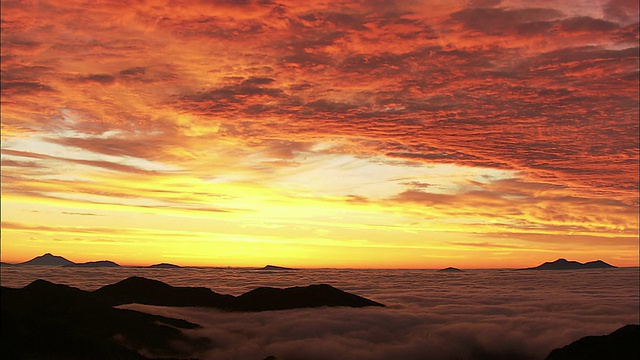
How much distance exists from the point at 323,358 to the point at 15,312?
98656 millimetres

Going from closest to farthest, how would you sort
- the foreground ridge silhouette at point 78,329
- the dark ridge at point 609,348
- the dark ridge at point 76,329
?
the dark ridge at point 609,348
the dark ridge at point 76,329
the foreground ridge silhouette at point 78,329

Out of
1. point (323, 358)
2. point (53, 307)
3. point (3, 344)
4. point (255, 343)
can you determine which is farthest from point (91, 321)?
point (323, 358)

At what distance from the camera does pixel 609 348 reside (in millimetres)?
120188

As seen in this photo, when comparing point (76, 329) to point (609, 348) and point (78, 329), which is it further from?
point (609, 348)

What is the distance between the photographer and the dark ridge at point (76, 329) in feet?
439

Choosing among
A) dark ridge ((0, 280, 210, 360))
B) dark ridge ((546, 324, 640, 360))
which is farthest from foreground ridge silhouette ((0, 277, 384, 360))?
dark ridge ((546, 324, 640, 360))

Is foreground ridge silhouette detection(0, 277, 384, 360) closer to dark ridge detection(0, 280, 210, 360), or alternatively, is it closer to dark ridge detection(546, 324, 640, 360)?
dark ridge detection(0, 280, 210, 360)

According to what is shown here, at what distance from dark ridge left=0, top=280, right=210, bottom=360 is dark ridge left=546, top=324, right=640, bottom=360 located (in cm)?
10677

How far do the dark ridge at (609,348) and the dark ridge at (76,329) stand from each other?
350ft

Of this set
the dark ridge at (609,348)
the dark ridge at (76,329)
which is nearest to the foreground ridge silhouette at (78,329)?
the dark ridge at (76,329)

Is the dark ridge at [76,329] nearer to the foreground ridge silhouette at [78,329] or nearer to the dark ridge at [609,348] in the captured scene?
the foreground ridge silhouette at [78,329]

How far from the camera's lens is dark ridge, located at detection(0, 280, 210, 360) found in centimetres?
13375

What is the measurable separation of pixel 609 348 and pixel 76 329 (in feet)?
429

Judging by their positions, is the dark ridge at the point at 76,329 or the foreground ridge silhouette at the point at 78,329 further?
the foreground ridge silhouette at the point at 78,329
